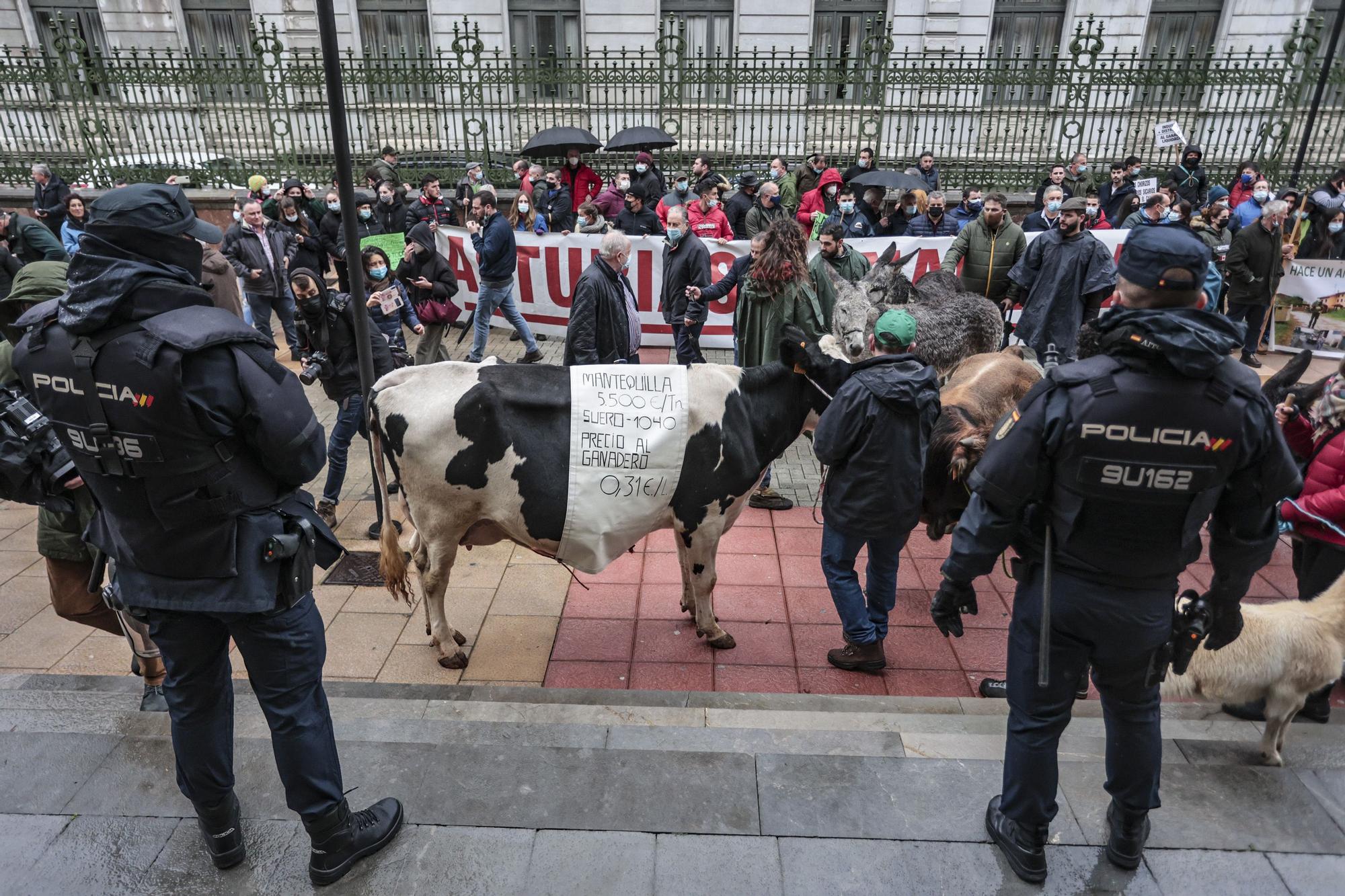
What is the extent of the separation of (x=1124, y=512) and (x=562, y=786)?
228 centimetres

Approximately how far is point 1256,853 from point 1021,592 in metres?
1.27

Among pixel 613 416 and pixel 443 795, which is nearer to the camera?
pixel 443 795

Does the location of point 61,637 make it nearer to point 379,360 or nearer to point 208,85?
point 379,360

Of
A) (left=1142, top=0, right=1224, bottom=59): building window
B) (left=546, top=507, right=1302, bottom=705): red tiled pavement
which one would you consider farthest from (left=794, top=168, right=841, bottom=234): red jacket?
(left=1142, top=0, right=1224, bottom=59): building window

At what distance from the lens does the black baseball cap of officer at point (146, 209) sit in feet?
8.00

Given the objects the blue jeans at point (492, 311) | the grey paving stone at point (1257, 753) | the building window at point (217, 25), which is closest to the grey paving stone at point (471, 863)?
the grey paving stone at point (1257, 753)

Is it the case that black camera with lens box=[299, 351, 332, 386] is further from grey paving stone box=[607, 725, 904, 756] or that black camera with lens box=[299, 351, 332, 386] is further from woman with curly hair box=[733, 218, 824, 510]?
grey paving stone box=[607, 725, 904, 756]

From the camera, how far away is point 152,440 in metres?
2.47

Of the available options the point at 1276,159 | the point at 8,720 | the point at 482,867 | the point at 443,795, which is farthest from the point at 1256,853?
the point at 1276,159

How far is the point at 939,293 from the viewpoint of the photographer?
7941mm

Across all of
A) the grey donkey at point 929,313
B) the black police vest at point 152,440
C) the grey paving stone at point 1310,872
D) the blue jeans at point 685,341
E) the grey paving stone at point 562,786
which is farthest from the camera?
the blue jeans at point 685,341

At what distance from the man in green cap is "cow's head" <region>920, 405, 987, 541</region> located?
0.06 meters

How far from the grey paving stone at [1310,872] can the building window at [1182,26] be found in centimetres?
2160

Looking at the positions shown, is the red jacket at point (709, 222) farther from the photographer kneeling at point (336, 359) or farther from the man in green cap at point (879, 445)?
the man in green cap at point (879, 445)
